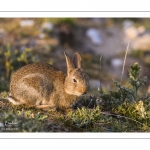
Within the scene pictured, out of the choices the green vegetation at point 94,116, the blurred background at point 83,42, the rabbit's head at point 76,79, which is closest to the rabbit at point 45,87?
the rabbit's head at point 76,79

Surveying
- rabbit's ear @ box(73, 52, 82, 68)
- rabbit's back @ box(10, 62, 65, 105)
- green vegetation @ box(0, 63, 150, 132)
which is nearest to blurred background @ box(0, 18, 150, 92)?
green vegetation @ box(0, 63, 150, 132)

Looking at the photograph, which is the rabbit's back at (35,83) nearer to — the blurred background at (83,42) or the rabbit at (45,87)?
the rabbit at (45,87)

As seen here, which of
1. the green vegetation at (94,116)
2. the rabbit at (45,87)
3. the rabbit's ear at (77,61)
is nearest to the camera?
the green vegetation at (94,116)

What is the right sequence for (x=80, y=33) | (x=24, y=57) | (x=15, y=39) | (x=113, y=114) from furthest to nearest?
1. (x=80, y=33)
2. (x=15, y=39)
3. (x=24, y=57)
4. (x=113, y=114)

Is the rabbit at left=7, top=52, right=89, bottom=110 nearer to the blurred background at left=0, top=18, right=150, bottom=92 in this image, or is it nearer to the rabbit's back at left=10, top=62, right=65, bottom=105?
the rabbit's back at left=10, top=62, right=65, bottom=105
